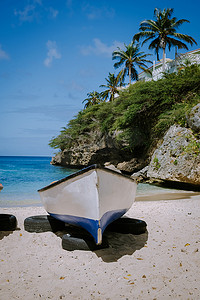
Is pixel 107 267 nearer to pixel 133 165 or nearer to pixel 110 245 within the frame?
pixel 110 245

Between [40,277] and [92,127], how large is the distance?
73.1 ft

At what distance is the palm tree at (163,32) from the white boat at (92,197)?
26638 mm

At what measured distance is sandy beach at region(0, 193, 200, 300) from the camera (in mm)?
2369

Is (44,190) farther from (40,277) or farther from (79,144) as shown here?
(79,144)

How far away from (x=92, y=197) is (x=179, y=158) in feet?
28.6

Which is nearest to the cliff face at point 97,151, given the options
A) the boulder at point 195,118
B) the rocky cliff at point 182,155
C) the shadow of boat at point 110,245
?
the rocky cliff at point 182,155

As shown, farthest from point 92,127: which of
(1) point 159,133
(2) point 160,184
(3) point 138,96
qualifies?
(2) point 160,184

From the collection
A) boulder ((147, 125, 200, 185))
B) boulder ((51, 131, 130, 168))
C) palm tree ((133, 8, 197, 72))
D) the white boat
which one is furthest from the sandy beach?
palm tree ((133, 8, 197, 72))

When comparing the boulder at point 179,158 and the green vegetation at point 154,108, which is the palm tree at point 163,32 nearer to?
the green vegetation at point 154,108

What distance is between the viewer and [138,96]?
15.6m

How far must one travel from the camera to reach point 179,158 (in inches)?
420

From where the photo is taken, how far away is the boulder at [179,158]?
33.4ft

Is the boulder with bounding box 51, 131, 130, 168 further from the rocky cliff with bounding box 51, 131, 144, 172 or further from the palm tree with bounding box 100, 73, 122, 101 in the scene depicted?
the palm tree with bounding box 100, 73, 122, 101

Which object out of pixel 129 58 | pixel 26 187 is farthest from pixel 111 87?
pixel 26 187
